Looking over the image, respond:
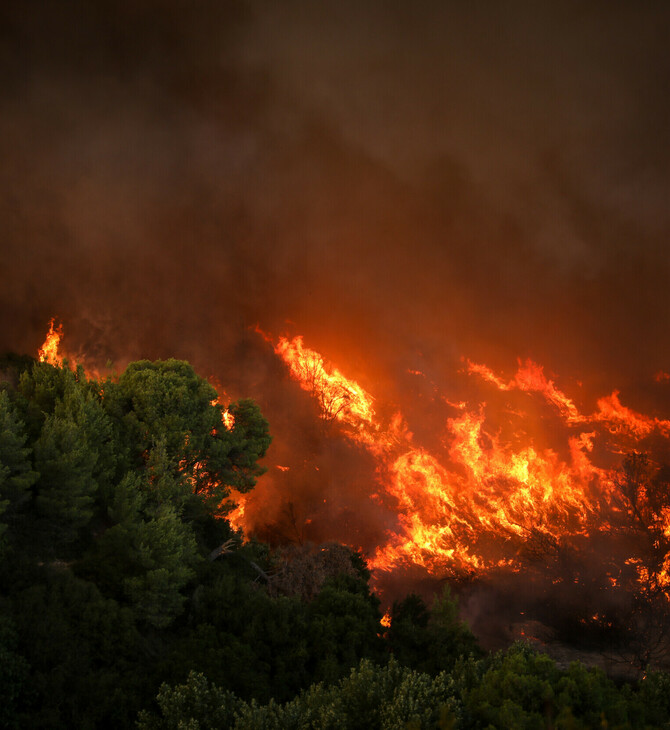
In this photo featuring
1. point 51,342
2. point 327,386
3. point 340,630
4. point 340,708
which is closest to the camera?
point 340,708

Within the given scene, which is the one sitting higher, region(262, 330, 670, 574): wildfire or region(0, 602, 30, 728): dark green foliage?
region(262, 330, 670, 574): wildfire

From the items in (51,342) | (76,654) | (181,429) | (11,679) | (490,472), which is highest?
(51,342)

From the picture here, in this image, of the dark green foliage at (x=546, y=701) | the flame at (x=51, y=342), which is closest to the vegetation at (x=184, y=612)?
the dark green foliage at (x=546, y=701)

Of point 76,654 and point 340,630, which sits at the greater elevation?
point 340,630

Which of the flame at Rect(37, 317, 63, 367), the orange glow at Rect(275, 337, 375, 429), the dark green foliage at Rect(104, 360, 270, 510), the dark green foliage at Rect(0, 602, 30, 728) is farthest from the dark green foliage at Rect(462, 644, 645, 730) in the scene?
the flame at Rect(37, 317, 63, 367)

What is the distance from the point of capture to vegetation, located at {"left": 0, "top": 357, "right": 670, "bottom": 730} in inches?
511

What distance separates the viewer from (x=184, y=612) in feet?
72.1

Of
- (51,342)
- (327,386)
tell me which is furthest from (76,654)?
(51,342)

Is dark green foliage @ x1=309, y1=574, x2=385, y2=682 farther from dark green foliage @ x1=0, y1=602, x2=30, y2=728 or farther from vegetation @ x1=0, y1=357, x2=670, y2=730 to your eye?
dark green foliage @ x1=0, y1=602, x2=30, y2=728

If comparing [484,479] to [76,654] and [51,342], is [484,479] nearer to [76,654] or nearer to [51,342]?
[76,654]

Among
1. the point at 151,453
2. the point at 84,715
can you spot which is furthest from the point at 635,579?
the point at 84,715

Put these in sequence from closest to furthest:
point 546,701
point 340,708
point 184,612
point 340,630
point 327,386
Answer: point 546,701 < point 340,708 < point 184,612 < point 340,630 < point 327,386

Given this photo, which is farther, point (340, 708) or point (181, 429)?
point (181, 429)

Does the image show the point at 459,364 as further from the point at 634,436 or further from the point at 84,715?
the point at 84,715
